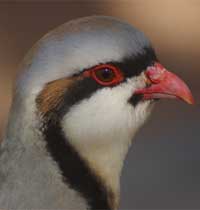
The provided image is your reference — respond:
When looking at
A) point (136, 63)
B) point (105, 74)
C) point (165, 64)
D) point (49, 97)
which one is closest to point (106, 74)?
point (105, 74)

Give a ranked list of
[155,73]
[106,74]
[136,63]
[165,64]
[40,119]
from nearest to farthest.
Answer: [40,119] → [106,74] → [136,63] → [155,73] → [165,64]

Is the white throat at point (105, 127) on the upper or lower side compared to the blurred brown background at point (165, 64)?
upper

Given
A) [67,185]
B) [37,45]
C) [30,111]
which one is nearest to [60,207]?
[67,185]

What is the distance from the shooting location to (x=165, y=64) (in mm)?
9812

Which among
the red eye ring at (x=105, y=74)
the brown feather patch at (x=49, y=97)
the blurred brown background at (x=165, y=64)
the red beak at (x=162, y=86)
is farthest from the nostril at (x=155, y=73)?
the blurred brown background at (x=165, y=64)

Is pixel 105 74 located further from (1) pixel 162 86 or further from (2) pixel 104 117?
(1) pixel 162 86

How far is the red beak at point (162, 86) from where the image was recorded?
Result: 499 centimetres

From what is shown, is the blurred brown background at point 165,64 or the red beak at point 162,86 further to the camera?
the blurred brown background at point 165,64

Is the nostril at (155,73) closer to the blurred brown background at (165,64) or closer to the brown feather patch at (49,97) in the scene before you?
the brown feather patch at (49,97)

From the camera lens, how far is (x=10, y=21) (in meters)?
10.4

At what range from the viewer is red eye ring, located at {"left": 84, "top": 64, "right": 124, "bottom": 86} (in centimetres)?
478

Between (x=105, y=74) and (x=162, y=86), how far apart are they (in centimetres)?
38

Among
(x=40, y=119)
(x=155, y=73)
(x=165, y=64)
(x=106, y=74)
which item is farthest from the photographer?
(x=165, y=64)

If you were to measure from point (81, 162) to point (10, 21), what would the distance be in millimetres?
5774
